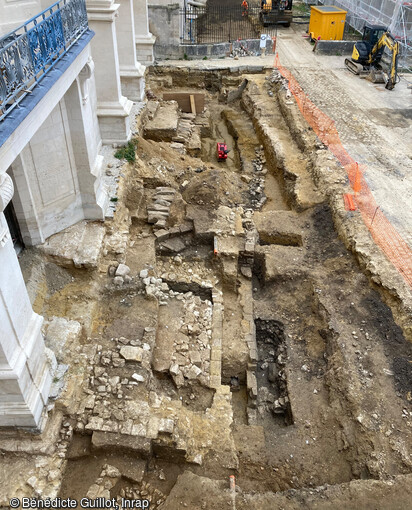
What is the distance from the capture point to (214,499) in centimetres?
505

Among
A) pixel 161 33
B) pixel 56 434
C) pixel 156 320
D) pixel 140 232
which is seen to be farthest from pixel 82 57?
pixel 161 33

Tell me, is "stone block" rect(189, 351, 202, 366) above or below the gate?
below

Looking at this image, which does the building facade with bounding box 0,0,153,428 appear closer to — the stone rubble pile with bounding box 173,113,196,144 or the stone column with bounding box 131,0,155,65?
the stone rubble pile with bounding box 173,113,196,144

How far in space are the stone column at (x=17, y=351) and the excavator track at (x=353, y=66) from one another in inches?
694

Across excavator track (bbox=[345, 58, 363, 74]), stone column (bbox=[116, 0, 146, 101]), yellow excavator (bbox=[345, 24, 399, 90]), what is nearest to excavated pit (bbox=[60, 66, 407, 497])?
stone column (bbox=[116, 0, 146, 101])

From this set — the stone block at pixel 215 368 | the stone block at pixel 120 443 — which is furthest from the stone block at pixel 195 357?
the stone block at pixel 120 443

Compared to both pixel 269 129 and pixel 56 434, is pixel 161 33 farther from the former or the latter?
pixel 56 434

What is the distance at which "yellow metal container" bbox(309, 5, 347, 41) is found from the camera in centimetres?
2088

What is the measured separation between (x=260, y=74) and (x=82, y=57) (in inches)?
532

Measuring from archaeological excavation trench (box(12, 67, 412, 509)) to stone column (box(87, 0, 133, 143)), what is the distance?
1.03 m

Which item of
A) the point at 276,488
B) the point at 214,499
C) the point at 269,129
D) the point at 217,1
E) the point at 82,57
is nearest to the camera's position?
the point at 214,499

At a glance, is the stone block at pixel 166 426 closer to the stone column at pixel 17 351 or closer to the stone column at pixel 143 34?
the stone column at pixel 17 351

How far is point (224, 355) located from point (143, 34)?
14187 mm

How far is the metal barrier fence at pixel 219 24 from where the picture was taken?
70.7 ft
